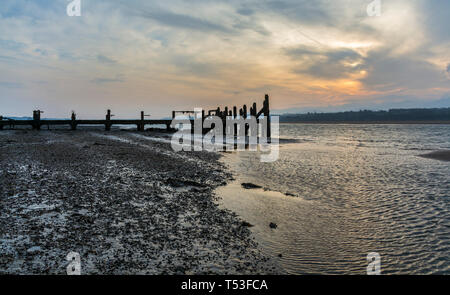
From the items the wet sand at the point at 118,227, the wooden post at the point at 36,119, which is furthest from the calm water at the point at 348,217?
the wooden post at the point at 36,119

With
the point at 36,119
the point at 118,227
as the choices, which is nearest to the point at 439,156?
the point at 118,227

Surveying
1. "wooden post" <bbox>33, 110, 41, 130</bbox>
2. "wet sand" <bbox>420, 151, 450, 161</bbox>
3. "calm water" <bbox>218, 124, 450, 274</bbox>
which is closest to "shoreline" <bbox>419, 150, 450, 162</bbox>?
"wet sand" <bbox>420, 151, 450, 161</bbox>

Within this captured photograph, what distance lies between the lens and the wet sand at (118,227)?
12.1 feet

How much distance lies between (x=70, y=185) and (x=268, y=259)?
6.09m

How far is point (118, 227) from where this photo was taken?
4891mm

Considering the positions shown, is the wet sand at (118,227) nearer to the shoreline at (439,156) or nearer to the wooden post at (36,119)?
the shoreline at (439,156)

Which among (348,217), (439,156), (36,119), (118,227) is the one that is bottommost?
(348,217)

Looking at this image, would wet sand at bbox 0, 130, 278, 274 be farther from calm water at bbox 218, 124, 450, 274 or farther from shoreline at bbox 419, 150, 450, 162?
shoreline at bbox 419, 150, 450, 162

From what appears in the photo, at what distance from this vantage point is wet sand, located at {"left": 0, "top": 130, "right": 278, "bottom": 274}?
3.70 metres

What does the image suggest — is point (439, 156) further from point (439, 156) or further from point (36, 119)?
point (36, 119)

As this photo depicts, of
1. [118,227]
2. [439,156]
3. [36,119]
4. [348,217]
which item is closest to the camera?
[118,227]

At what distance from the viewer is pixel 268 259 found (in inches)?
165

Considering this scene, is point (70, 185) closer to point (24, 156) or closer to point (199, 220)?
point (199, 220)

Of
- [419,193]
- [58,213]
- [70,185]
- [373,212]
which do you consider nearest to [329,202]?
[373,212]
